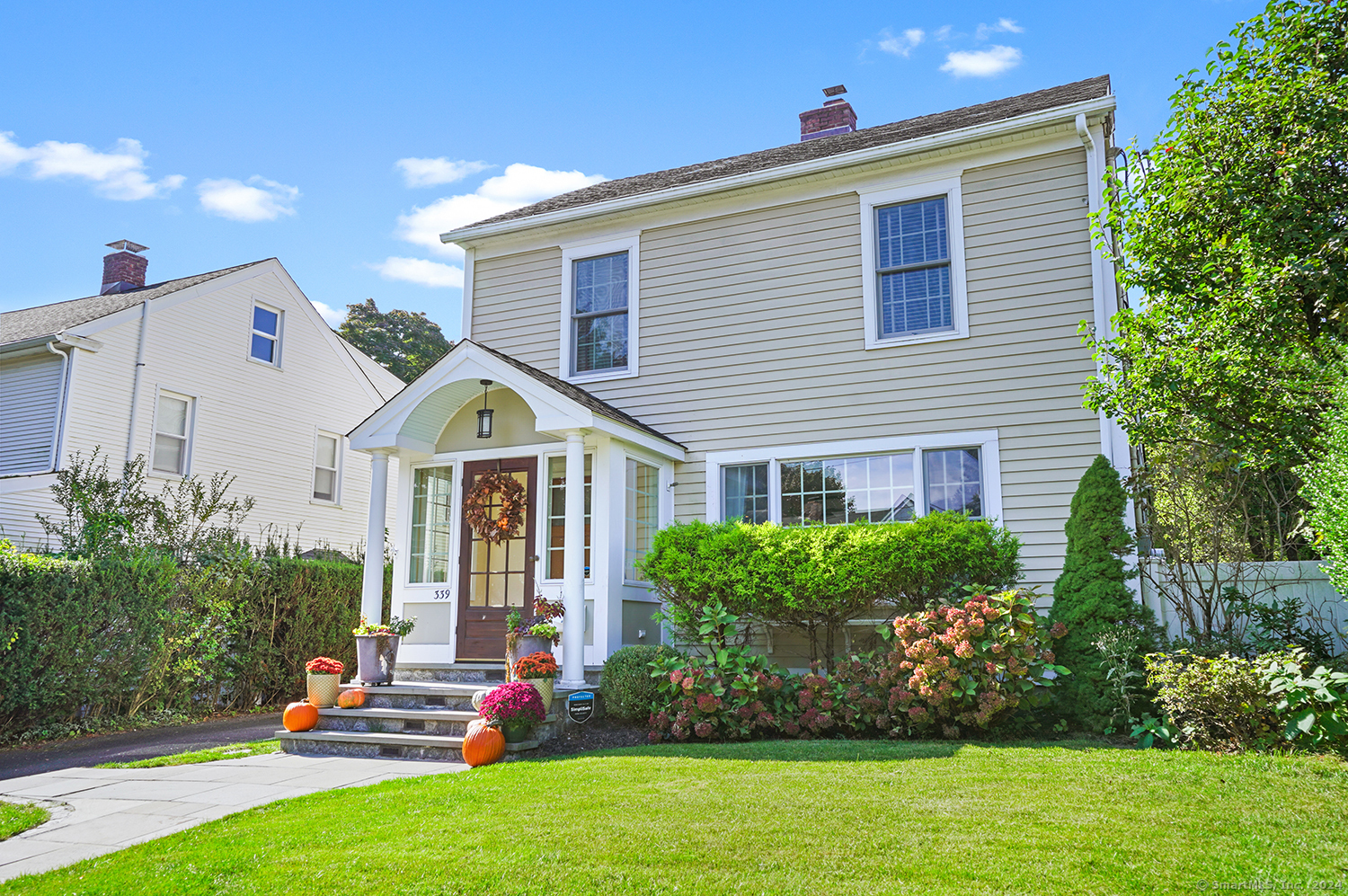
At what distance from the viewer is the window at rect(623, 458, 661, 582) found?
30.3 feet

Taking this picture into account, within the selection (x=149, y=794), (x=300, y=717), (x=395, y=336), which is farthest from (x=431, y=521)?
(x=395, y=336)

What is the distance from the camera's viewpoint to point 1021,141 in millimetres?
8805

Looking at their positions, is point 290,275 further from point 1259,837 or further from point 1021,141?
point 1259,837

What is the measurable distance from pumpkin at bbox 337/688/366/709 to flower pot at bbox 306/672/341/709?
0.33 feet

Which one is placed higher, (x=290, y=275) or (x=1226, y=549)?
(x=290, y=275)

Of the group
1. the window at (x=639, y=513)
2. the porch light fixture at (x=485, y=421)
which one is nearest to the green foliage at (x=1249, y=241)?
the window at (x=639, y=513)

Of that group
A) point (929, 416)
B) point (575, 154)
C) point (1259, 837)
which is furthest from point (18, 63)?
point (1259, 837)

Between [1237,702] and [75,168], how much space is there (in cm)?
2128

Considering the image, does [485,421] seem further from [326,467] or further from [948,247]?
[326,467]

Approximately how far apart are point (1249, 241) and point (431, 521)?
809 cm

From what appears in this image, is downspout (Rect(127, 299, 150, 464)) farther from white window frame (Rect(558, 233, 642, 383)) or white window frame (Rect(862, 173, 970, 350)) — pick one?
white window frame (Rect(862, 173, 970, 350))

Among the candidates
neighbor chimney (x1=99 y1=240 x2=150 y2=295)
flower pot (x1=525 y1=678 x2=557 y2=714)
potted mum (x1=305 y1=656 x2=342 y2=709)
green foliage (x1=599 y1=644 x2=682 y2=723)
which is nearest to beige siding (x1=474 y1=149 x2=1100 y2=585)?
green foliage (x1=599 y1=644 x2=682 y2=723)

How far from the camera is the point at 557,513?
943 centimetres

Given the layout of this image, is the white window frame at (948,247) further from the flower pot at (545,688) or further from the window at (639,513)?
the flower pot at (545,688)
